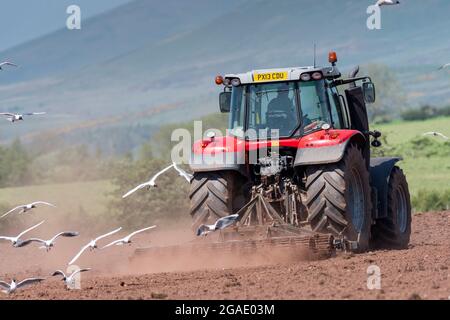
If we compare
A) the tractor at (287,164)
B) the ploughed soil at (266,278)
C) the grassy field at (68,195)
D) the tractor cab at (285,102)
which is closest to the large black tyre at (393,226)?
the ploughed soil at (266,278)

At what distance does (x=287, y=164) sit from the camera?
48.3 feet

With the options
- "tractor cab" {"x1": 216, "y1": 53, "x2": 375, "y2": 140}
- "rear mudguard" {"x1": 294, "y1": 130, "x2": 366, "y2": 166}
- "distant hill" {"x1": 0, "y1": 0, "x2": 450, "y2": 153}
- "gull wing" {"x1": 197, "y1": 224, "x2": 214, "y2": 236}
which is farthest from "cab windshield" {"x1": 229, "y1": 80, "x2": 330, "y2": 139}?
"distant hill" {"x1": 0, "y1": 0, "x2": 450, "y2": 153}

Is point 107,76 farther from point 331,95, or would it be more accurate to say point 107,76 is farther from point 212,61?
point 331,95

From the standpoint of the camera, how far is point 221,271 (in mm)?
13156

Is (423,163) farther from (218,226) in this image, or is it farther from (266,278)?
(266,278)

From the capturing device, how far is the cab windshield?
48.7 feet

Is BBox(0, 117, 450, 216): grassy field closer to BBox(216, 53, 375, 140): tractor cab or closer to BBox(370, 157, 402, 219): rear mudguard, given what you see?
BBox(370, 157, 402, 219): rear mudguard

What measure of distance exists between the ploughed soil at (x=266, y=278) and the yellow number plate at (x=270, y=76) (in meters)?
2.43

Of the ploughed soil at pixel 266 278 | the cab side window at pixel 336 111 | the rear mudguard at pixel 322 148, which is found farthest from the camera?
the cab side window at pixel 336 111

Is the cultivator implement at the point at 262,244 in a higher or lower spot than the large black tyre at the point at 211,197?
lower

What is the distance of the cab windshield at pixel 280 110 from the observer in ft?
48.7

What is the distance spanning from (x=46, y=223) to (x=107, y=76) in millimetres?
143349

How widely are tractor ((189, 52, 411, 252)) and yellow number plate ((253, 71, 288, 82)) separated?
1cm

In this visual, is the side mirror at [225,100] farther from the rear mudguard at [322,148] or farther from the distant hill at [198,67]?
the distant hill at [198,67]
